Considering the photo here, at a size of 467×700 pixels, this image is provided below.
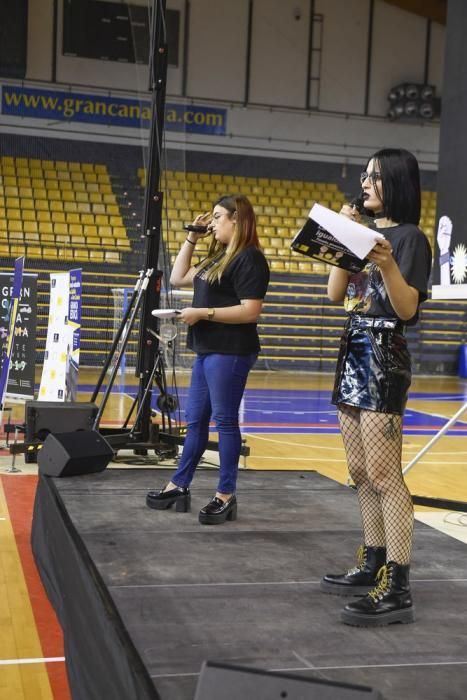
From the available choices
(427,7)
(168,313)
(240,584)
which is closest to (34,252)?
(427,7)

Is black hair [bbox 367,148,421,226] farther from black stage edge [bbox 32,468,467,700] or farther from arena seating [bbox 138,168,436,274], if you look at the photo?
arena seating [bbox 138,168,436,274]

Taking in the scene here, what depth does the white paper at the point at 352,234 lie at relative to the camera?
2.30 m

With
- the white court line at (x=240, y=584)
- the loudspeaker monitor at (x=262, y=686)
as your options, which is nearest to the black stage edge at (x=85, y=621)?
the white court line at (x=240, y=584)

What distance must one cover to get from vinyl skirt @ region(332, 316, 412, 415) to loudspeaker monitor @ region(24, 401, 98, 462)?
11.0ft

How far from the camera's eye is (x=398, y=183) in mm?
2629

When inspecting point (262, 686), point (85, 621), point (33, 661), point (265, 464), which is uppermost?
point (262, 686)

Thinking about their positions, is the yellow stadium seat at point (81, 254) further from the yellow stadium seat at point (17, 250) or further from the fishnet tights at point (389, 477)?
the fishnet tights at point (389, 477)

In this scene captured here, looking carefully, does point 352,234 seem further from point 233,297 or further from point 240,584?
point 233,297

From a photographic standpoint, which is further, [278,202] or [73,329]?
[278,202]

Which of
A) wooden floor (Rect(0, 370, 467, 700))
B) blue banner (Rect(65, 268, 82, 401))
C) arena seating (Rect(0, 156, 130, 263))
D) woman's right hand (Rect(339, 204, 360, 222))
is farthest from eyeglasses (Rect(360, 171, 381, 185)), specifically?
arena seating (Rect(0, 156, 130, 263))

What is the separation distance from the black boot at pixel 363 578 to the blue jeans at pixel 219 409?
0.96m

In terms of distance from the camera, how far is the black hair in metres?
2.62

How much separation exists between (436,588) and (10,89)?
48.9ft

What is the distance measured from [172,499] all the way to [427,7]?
626 inches
